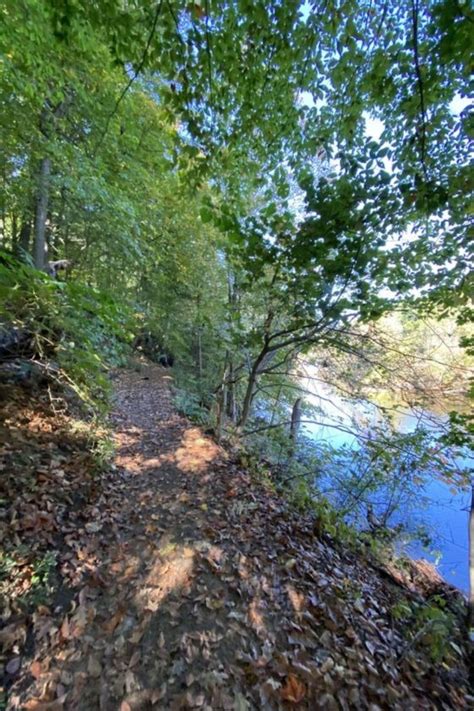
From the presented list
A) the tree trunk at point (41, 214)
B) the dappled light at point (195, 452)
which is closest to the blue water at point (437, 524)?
the dappled light at point (195, 452)

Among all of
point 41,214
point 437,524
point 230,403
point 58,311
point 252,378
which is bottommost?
point 437,524

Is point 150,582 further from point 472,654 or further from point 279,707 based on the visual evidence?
point 472,654

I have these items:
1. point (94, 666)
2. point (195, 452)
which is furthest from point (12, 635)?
point (195, 452)

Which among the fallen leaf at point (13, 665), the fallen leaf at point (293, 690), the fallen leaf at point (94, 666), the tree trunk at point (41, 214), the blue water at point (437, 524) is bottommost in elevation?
the blue water at point (437, 524)

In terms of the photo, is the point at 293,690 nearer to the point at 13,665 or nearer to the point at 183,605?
the point at 183,605

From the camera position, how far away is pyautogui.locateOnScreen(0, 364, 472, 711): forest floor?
74.4 inches

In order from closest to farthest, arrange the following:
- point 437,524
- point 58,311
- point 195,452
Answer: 1. point 58,311
2. point 195,452
3. point 437,524

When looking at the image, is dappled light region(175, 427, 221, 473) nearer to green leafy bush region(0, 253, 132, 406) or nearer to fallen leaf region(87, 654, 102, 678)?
green leafy bush region(0, 253, 132, 406)

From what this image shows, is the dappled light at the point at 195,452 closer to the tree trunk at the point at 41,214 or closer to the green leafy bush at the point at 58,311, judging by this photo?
the green leafy bush at the point at 58,311

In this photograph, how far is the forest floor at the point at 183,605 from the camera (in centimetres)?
189

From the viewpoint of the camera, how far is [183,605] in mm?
2428

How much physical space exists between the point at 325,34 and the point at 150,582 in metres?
4.61

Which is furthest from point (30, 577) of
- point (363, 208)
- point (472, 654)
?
point (363, 208)

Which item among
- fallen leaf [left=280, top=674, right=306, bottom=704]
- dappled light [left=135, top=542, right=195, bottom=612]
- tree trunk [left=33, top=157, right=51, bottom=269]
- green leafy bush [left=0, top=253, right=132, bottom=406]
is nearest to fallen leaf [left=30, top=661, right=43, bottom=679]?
dappled light [left=135, top=542, right=195, bottom=612]
